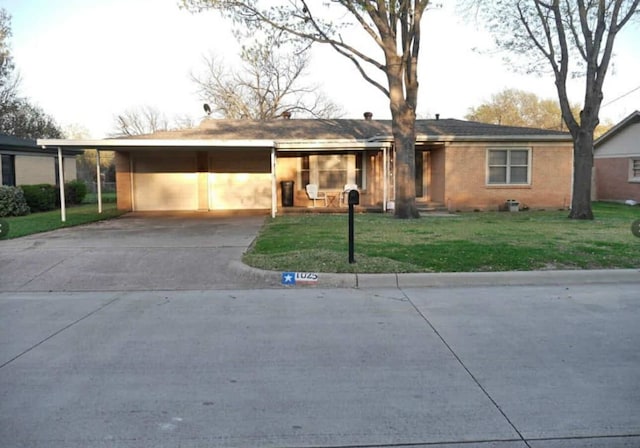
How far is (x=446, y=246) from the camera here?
10.5 metres

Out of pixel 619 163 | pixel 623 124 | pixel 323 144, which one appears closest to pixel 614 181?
pixel 619 163

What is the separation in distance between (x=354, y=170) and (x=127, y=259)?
11.9 metres

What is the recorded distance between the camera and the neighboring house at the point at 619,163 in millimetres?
25781

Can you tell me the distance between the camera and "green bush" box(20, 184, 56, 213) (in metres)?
21.7

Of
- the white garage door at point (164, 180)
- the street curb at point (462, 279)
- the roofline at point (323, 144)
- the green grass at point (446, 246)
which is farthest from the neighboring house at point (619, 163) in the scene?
the white garage door at point (164, 180)

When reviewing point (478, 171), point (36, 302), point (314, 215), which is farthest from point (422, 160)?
point (36, 302)

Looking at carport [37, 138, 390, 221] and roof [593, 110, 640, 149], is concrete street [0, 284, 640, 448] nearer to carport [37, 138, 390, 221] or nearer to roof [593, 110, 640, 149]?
carport [37, 138, 390, 221]

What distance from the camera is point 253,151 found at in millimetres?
20906

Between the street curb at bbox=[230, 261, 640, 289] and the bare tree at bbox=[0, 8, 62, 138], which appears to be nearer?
the street curb at bbox=[230, 261, 640, 289]

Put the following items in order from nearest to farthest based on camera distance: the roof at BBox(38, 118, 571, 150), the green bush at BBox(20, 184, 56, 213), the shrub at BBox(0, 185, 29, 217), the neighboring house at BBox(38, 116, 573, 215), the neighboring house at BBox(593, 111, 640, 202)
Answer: the roof at BBox(38, 118, 571, 150), the shrub at BBox(0, 185, 29, 217), the neighboring house at BBox(38, 116, 573, 215), the green bush at BBox(20, 184, 56, 213), the neighboring house at BBox(593, 111, 640, 202)

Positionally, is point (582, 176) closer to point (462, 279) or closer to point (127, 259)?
point (462, 279)

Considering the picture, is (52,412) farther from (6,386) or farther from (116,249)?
(116,249)

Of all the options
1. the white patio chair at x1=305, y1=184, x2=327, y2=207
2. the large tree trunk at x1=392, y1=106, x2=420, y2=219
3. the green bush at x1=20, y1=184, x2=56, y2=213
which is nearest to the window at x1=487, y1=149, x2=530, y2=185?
the large tree trunk at x1=392, y1=106, x2=420, y2=219

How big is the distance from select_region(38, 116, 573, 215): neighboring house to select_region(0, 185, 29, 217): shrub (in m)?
3.62
